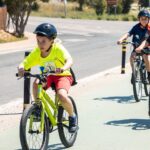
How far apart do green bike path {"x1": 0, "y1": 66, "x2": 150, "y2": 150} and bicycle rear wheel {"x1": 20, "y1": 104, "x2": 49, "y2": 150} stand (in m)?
0.59

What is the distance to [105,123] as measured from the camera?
9.24 m

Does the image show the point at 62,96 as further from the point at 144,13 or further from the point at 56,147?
the point at 144,13

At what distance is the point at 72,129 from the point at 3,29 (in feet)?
98.0

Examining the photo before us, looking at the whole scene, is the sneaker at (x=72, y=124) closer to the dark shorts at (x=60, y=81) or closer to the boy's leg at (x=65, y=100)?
the boy's leg at (x=65, y=100)

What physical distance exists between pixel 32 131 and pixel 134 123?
2950 mm

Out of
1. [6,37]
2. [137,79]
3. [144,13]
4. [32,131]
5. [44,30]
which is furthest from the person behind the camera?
[6,37]

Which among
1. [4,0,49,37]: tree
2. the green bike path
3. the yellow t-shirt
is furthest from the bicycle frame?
[4,0,49,37]: tree

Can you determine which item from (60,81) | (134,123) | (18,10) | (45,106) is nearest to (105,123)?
(134,123)

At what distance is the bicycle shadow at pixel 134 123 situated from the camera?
888cm

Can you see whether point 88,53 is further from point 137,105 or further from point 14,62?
point 137,105

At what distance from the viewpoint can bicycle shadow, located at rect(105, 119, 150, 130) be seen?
888cm

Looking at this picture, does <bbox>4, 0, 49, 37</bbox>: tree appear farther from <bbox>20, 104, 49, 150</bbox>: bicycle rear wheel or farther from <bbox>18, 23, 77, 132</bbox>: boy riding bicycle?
<bbox>20, 104, 49, 150</bbox>: bicycle rear wheel

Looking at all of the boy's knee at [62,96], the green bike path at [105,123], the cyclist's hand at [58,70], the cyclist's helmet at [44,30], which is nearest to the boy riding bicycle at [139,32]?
the green bike path at [105,123]

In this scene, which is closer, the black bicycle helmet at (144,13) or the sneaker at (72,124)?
the sneaker at (72,124)
